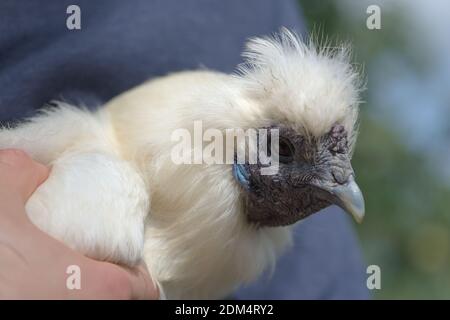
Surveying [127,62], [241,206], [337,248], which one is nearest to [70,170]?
[241,206]

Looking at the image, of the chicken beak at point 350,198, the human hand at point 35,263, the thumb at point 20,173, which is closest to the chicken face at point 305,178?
the chicken beak at point 350,198

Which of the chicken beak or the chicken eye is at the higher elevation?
the chicken eye

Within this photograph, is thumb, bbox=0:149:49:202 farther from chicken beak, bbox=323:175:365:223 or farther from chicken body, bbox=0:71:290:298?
chicken beak, bbox=323:175:365:223

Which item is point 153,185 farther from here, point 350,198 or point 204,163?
point 350,198

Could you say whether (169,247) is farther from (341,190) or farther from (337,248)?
(337,248)

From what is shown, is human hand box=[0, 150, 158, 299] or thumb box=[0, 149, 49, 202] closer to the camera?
human hand box=[0, 150, 158, 299]

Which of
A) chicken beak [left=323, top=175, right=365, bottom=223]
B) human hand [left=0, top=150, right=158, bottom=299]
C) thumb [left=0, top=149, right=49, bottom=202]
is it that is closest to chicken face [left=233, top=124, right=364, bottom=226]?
chicken beak [left=323, top=175, right=365, bottom=223]

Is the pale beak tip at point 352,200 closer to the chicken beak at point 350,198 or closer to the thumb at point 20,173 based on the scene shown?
the chicken beak at point 350,198
